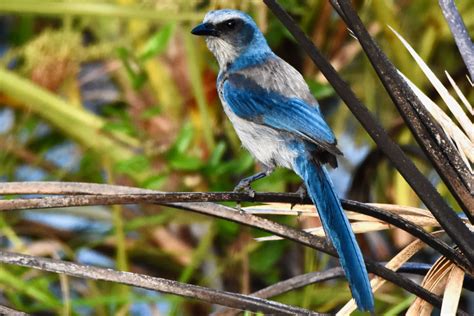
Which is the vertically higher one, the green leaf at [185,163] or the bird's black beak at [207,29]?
the bird's black beak at [207,29]

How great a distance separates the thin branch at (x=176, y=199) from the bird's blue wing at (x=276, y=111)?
0.20 meters

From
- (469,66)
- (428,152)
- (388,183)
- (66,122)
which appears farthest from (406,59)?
(428,152)

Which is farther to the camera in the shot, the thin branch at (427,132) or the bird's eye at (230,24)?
the bird's eye at (230,24)

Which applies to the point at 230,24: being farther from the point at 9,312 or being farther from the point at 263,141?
the point at 9,312

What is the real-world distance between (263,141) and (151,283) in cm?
66

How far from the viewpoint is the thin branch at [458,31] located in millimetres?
1652

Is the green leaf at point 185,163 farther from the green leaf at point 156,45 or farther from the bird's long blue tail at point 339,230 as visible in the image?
the bird's long blue tail at point 339,230

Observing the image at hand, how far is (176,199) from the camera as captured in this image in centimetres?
140

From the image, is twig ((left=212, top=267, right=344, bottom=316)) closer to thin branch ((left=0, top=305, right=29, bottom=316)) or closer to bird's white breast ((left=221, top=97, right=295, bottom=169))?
bird's white breast ((left=221, top=97, right=295, bottom=169))

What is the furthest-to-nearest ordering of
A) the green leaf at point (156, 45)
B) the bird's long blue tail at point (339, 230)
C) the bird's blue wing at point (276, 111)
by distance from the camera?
1. the green leaf at point (156, 45)
2. the bird's blue wing at point (276, 111)
3. the bird's long blue tail at point (339, 230)

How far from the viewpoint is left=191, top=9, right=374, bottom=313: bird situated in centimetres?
174

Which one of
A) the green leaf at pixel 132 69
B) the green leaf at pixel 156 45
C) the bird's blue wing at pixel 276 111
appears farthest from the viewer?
the green leaf at pixel 132 69

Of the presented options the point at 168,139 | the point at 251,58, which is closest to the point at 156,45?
the point at 168,139

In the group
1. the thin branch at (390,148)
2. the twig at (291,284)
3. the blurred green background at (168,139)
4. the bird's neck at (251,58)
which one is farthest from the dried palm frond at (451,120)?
the blurred green background at (168,139)
